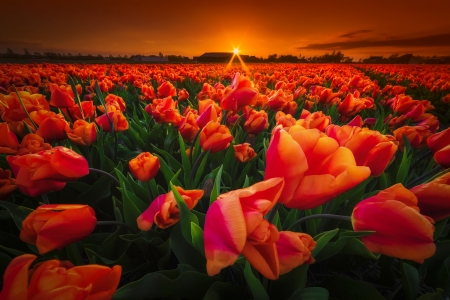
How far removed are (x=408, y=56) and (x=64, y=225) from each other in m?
47.9

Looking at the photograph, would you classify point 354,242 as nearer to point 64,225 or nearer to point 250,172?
point 64,225

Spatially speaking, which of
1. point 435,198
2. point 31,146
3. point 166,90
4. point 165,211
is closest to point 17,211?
point 31,146

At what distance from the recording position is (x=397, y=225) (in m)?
0.55

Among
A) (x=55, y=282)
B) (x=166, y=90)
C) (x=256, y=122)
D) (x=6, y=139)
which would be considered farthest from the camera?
(x=166, y=90)

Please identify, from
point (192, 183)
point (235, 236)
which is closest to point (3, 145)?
point (192, 183)

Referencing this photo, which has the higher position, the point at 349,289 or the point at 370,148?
the point at 370,148

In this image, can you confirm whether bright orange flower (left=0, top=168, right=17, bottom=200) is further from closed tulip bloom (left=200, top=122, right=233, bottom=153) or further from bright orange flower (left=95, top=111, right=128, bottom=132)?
closed tulip bloom (left=200, top=122, right=233, bottom=153)

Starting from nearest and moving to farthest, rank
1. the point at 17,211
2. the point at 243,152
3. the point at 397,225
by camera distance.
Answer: the point at 397,225 < the point at 17,211 < the point at 243,152

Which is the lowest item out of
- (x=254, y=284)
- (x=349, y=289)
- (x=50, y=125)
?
(x=349, y=289)

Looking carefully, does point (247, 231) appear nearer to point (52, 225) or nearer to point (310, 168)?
point (310, 168)

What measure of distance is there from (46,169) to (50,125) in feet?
2.12

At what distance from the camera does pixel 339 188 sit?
1.82ft

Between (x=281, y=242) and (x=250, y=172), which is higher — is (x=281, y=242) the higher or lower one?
the higher one

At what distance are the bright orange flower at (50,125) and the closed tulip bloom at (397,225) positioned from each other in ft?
4.74
